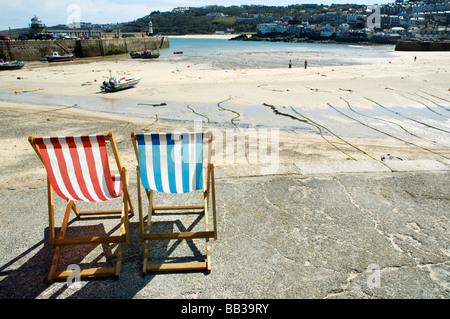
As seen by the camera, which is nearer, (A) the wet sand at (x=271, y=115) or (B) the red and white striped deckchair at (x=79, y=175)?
(B) the red and white striped deckchair at (x=79, y=175)

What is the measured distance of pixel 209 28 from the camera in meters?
190

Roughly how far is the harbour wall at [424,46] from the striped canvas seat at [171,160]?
68.8 m

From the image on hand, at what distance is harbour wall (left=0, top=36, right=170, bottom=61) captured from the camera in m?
37.5

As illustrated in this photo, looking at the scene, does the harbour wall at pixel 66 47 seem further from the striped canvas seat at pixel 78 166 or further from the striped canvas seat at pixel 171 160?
the striped canvas seat at pixel 171 160

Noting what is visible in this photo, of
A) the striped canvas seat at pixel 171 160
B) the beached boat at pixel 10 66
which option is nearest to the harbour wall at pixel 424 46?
the beached boat at pixel 10 66

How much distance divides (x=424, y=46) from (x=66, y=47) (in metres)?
62.8

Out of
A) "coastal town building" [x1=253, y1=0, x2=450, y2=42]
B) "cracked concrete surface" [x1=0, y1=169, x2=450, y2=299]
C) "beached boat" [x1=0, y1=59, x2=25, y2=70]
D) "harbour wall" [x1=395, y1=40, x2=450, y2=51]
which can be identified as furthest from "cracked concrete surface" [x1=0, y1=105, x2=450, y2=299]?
"coastal town building" [x1=253, y1=0, x2=450, y2=42]

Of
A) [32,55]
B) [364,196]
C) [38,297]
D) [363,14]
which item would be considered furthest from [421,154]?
[363,14]

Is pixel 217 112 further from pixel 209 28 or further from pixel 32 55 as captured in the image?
pixel 209 28

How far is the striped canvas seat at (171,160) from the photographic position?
2906 millimetres

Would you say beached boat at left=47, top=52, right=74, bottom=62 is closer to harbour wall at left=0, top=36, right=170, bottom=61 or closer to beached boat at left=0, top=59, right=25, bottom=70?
harbour wall at left=0, top=36, right=170, bottom=61

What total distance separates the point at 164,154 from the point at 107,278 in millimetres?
1270

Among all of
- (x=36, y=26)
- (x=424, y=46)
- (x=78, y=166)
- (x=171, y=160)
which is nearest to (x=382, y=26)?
(x=424, y=46)

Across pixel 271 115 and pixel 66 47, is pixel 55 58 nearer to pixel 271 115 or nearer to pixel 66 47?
pixel 66 47
